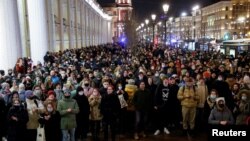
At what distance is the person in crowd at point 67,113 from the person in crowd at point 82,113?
640mm

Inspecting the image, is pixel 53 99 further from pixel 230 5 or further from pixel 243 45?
pixel 230 5

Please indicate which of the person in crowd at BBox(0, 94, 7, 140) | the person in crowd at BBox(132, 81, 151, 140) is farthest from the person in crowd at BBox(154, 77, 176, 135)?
the person in crowd at BBox(0, 94, 7, 140)

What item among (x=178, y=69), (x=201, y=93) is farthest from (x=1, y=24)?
(x=201, y=93)

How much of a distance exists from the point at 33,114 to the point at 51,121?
50 cm

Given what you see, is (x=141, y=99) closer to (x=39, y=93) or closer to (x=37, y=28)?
(x=39, y=93)

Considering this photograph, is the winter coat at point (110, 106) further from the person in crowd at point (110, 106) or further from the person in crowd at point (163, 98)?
the person in crowd at point (163, 98)

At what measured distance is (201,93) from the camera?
11758mm

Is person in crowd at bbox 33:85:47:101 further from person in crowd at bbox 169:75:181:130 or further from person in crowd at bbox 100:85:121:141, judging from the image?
person in crowd at bbox 169:75:181:130

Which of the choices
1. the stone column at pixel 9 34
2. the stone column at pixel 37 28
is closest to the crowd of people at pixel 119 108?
the stone column at pixel 9 34

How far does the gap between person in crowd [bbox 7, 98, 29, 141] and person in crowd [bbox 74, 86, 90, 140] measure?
1.88 metres

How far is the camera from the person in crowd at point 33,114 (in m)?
9.37

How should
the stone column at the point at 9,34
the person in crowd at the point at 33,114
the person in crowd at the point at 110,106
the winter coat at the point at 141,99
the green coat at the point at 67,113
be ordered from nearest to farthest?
the person in crowd at the point at 33,114 < the green coat at the point at 67,113 < the person in crowd at the point at 110,106 < the winter coat at the point at 141,99 < the stone column at the point at 9,34

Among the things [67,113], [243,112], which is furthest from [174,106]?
[67,113]

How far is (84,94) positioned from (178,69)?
8.16 metres
